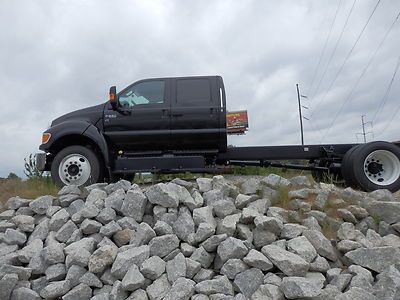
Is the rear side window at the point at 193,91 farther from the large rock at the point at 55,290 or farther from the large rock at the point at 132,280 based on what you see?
the large rock at the point at 55,290

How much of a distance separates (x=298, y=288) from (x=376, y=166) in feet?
14.7

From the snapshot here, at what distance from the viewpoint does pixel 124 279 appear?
189 inches

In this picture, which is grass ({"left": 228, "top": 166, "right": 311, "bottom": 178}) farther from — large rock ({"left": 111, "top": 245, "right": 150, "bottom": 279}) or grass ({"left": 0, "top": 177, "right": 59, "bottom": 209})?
large rock ({"left": 111, "top": 245, "right": 150, "bottom": 279})

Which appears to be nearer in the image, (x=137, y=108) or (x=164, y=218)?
(x=164, y=218)

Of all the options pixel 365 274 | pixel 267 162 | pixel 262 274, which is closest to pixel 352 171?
pixel 267 162

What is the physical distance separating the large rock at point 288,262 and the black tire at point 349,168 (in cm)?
329

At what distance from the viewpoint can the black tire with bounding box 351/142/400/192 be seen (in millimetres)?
7613

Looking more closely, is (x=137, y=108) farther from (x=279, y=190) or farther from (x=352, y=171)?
(x=352, y=171)

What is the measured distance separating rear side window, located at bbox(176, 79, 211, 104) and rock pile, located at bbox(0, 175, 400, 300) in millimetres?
2399

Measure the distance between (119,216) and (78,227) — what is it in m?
0.62

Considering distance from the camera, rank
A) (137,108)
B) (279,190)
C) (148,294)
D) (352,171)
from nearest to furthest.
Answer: (148,294), (279,190), (352,171), (137,108)

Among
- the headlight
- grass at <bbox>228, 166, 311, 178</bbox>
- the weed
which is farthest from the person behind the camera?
grass at <bbox>228, 166, 311, 178</bbox>

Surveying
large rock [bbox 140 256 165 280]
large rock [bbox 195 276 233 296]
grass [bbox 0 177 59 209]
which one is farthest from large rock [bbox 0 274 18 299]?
grass [bbox 0 177 59 209]

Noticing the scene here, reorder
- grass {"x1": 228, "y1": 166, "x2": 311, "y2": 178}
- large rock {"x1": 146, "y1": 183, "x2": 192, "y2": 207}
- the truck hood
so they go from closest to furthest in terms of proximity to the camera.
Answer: large rock {"x1": 146, "y1": 183, "x2": 192, "y2": 207}
the truck hood
grass {"x1": 228, "y1": 166, "x2": 311, "y2": 178}
